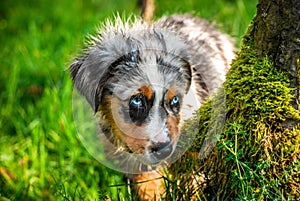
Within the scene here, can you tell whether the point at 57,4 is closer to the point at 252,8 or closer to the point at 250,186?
the point at 252,8

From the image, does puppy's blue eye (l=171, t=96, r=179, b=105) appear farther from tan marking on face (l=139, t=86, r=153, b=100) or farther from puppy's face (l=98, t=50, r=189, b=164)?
tan marking on face (l=139, t=86, r=153, b=100)

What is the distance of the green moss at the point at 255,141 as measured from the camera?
2.60 m

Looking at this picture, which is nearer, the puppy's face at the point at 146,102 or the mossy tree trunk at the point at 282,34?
the mossy tree trunk at the point at 282,34

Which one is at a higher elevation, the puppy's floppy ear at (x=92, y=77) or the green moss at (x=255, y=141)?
the puppy's floppy ear at (x=92, y=77)

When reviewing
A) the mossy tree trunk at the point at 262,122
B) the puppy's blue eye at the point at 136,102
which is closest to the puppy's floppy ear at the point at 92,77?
the puppy's blue eye at the point at 136,102

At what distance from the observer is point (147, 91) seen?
128 inches

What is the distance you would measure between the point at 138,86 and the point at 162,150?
0.45m

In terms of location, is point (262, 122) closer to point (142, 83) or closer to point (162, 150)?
point (162, 150)

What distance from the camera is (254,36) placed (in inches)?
112

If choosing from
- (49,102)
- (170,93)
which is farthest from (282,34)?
(49,102)

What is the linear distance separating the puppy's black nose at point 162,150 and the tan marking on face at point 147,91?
12.0 inches

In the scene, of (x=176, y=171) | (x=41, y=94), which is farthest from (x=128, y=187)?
(x=41, y=94)

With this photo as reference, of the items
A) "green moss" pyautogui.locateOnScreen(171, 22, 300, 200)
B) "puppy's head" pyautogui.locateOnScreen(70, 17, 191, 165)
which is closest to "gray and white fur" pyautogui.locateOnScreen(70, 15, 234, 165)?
"puppy's head" pyautogui.locateOnScreen(70, 17, 191, 165)

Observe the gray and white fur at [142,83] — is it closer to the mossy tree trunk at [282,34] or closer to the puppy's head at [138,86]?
the puppy's head at [138,86]
